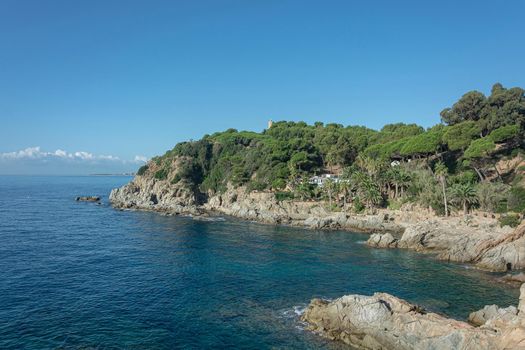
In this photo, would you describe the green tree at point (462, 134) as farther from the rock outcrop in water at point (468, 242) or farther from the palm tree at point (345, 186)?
the palm tree at point (345, 186)

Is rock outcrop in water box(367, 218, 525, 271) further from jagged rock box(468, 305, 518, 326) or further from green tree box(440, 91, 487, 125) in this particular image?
green tree box(440, 91, 487, 125)

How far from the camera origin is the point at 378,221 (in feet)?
250

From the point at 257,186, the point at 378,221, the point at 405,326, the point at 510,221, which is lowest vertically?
the point at 405,326

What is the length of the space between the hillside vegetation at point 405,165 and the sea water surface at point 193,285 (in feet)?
69.0

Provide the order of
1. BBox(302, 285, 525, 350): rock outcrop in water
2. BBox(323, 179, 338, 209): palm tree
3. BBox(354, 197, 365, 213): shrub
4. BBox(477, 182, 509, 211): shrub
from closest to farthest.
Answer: BBox(302, 285, 525, 350): rock outcrop in water → BBox(477, 182, 509, 211): shrub → BBox(354, 197, 365, 213): shrub → BBox(323, 179, 338, 209): palm tree

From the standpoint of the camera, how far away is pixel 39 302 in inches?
1371

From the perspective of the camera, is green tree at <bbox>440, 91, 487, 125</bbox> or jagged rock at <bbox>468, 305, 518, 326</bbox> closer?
jagged rock at <bbox>468, 305, 518, 326</bbox>

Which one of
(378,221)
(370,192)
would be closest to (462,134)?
(370,192)

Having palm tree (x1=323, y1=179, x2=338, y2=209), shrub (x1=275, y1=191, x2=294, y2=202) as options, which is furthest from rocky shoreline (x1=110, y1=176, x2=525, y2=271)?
palm tree (x1=323, y1=179, x2=338, y2=209)

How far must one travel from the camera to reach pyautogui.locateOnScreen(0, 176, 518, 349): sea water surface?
94.9 feet

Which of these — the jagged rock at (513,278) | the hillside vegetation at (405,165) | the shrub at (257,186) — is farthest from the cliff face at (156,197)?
the jagged rock at (513,278)

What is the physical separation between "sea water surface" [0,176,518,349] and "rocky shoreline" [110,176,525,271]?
14.9 feet

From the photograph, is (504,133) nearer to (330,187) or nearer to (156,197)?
(330,187)

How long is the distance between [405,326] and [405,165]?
243ft
